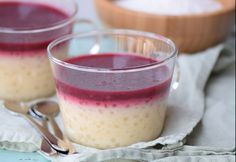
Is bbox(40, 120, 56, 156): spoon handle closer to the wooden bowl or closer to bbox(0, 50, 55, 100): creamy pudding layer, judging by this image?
bbox(0, 50, 55, 100): creamy pudding layer

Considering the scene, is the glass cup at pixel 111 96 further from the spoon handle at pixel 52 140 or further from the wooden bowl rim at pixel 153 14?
the wooden bowl rim at pixel 153 14

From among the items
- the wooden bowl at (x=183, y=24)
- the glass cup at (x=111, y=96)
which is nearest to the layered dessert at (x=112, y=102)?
the glass cup at (x=111, y=96)

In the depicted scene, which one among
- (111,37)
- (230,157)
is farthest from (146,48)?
(230,157)

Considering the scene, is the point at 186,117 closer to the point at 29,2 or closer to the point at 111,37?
the point at 111,37

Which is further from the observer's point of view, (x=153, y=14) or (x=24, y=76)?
(x=153, y=14)

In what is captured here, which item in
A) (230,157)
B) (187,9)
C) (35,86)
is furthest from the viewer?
(187,9)

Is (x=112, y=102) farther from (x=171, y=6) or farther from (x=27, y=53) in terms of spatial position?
(x=171, y=6)

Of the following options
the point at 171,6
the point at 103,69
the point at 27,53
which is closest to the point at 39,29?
the point at 27,53
